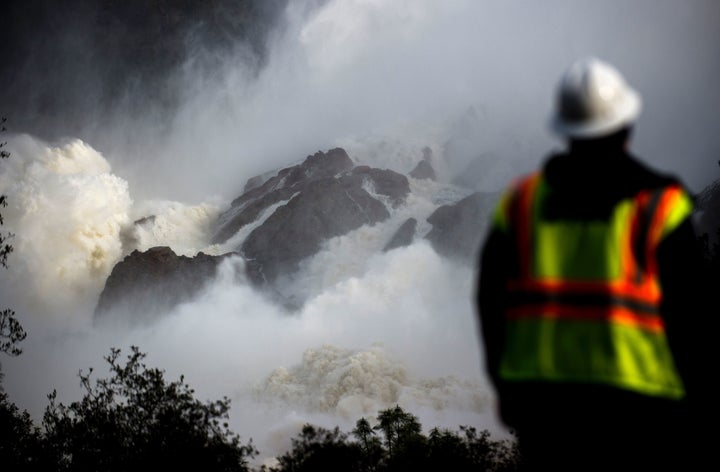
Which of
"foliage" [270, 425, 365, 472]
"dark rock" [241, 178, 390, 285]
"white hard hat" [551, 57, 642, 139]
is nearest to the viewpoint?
"white hard hat" [551, 57, 642, 139]

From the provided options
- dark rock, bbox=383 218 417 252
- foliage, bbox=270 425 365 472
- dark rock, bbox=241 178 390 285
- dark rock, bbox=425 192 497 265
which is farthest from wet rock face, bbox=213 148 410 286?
foliage, bbox=270 425 365 472

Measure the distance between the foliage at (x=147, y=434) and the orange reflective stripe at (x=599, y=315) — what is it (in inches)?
912

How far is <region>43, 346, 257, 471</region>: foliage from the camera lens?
23.4 m

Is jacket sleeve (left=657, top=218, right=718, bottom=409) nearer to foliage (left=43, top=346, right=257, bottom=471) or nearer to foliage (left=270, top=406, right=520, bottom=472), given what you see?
foliage (left=43, top=346, right=257, bottom=471)

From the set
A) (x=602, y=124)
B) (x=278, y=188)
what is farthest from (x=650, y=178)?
(x=278, y=188)

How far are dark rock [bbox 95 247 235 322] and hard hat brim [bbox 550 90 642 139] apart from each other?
482 feet

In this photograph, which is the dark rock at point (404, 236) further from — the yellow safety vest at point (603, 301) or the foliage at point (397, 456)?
the yellow safety vest at point (603, 301)

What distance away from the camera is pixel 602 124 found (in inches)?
114

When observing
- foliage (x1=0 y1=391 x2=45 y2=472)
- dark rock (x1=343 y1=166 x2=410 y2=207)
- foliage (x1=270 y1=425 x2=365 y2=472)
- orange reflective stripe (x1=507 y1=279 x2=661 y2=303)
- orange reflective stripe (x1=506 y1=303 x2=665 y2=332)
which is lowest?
orange reflective stripe (x1=506 y1=303 x2=665 y2=332)

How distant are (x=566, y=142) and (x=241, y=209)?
184156mm

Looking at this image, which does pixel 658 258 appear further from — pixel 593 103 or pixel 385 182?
pixel 385 182

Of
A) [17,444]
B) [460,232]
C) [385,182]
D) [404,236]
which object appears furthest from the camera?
[385,182]

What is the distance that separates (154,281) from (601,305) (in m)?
153

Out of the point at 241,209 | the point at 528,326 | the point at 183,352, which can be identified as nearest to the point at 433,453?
the point at 528,326
